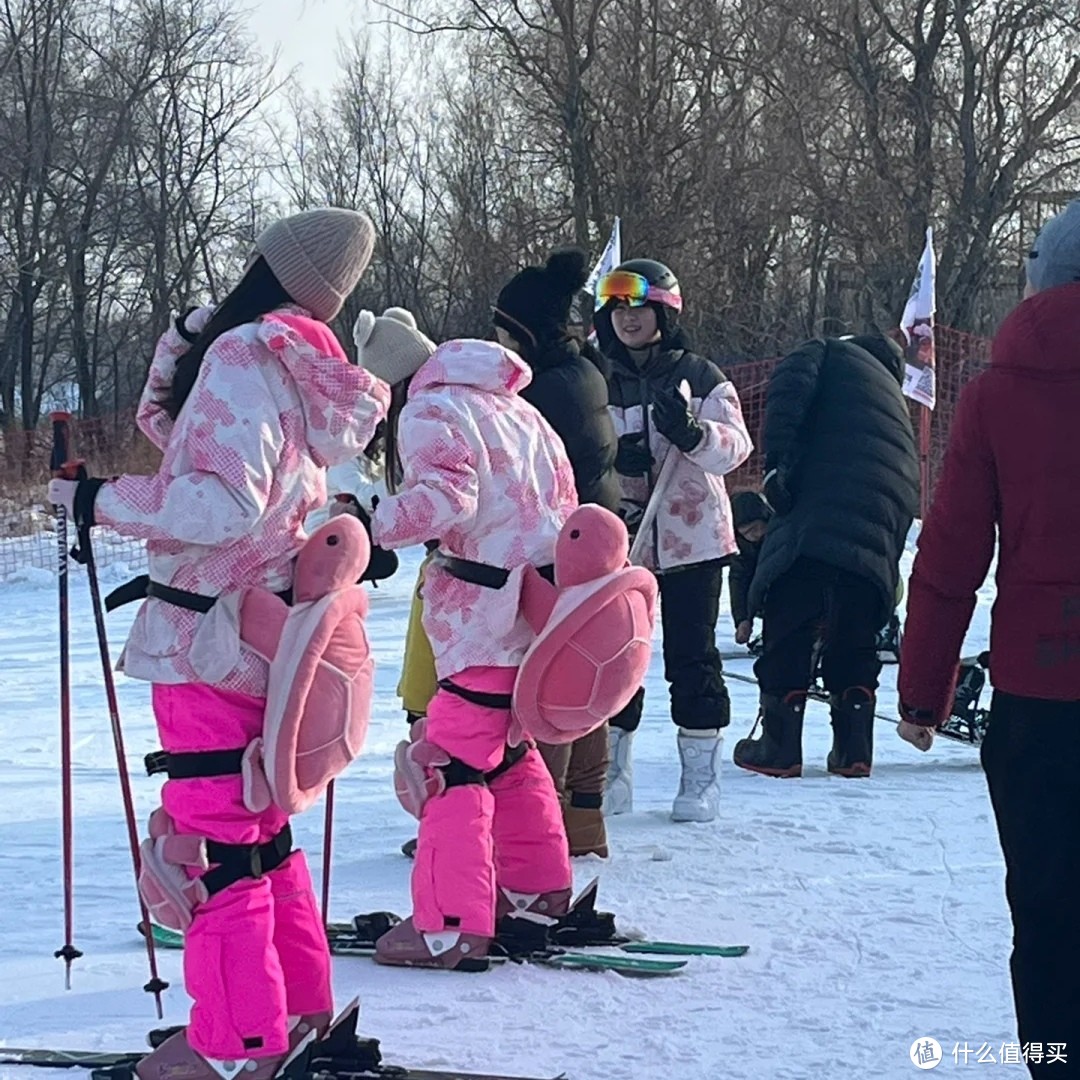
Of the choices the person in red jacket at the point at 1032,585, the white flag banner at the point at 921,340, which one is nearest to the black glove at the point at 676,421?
the person in red jacket at the point at 1032,585

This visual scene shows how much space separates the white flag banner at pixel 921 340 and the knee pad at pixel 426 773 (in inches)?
341

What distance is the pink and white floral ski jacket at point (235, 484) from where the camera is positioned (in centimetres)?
285

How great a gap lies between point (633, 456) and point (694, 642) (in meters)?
0.68

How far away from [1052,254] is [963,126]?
2176 cm

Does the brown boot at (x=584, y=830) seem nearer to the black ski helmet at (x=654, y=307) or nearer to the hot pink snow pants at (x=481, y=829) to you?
the hot pink snow pants at (x=481, y=829)

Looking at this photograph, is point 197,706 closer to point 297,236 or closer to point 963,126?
point 297,236

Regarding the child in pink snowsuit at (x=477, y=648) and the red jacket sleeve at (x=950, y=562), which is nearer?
the red jacket sleeve at (x=950, y=562)

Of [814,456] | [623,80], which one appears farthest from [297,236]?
[623,80]

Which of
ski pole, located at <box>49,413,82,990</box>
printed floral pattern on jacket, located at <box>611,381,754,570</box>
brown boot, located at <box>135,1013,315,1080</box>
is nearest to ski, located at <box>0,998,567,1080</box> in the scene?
brown boot, located at <box>135,1013,315,1080</box>

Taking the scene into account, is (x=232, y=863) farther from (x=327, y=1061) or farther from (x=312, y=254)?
(x=312, y=254)

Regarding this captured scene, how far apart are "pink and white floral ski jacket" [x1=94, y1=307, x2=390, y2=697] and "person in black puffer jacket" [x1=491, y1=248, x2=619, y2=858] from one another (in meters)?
1.53

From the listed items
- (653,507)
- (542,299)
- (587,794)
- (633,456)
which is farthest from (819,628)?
(542,299)

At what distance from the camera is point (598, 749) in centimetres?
486

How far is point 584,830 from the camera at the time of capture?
16.0ft
